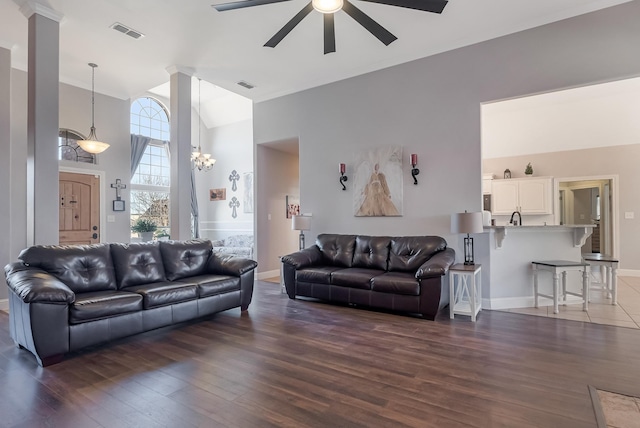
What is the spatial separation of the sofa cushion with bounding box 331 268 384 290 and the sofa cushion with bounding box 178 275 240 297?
4.32 feet

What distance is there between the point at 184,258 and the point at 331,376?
2679 mm

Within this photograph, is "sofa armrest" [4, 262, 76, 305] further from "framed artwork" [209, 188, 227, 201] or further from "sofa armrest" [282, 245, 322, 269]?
"framed artwork" [209, 188, 227, 201]

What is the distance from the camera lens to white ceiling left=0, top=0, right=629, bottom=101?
3.81 metres

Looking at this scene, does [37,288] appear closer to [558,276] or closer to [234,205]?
→ [558,276]

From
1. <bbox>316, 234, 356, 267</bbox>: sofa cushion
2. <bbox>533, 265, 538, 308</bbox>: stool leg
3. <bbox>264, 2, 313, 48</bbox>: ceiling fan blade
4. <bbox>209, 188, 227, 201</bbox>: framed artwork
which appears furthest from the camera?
<bbox>209, 188, 227, 201</bbox>: framed artwork

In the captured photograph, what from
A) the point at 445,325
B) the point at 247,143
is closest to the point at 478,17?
the point at 445,325

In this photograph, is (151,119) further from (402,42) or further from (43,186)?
(402,42)

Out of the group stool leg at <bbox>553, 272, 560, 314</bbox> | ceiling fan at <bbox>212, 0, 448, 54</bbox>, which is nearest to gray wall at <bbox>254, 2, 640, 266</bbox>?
stool leg at <bbox>553, 272, 560, 314</bbox>

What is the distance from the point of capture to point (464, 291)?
4.57 m

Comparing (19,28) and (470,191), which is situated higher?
(19,28)

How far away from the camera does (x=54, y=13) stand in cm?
386

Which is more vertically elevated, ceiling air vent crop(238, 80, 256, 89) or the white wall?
ceiling air vent crop(238, 80, 256, 89)

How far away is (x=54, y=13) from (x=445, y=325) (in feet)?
18.8

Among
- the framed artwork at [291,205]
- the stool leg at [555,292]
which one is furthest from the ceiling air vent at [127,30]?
the stool leg at [555,292]
